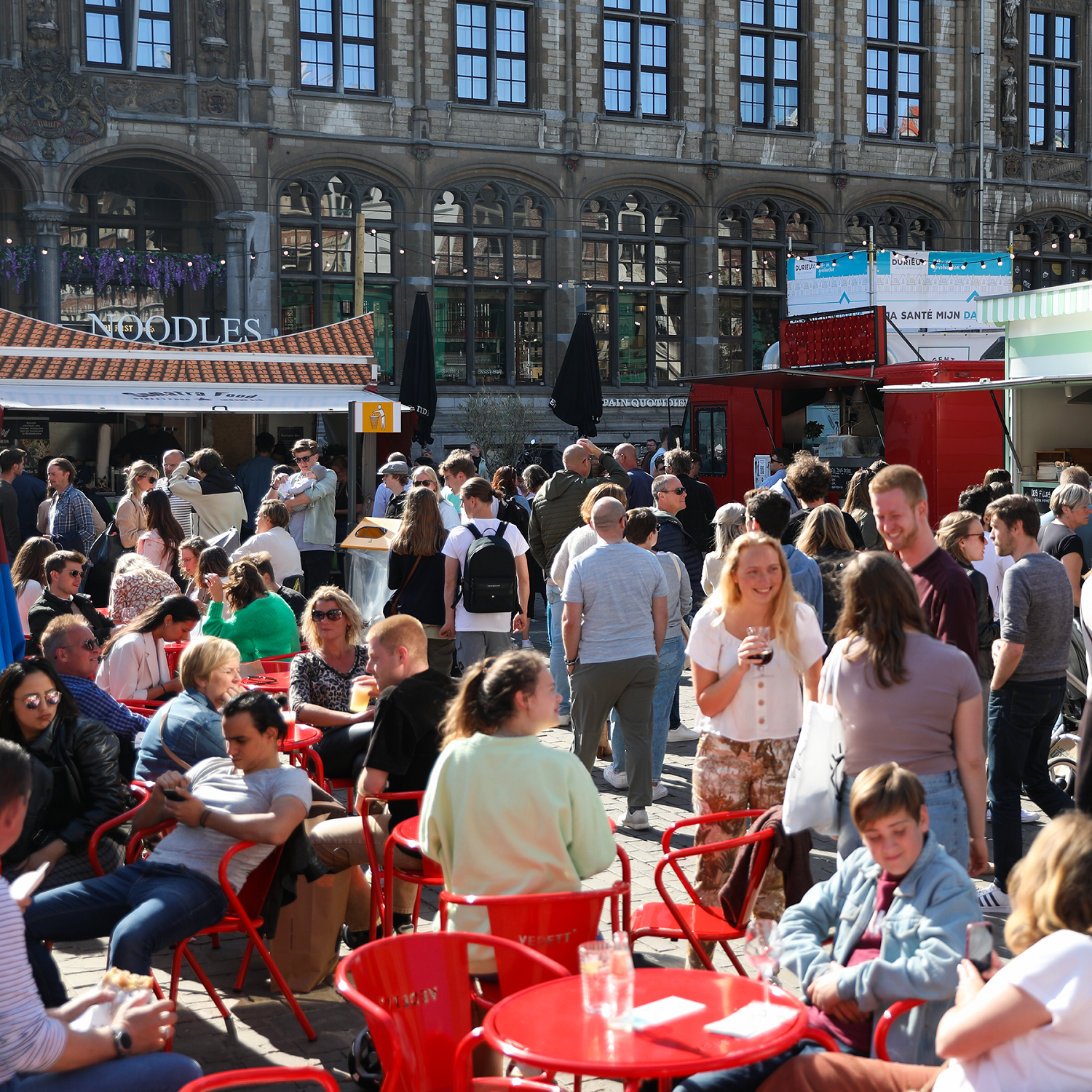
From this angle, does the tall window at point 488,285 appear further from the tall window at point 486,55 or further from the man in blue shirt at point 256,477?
the man in blue shirt at point 256,477

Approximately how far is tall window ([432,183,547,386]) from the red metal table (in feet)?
75.4

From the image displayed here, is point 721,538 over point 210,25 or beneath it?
beneath

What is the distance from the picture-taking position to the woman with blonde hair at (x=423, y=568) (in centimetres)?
797

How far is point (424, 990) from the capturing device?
320 centimetres

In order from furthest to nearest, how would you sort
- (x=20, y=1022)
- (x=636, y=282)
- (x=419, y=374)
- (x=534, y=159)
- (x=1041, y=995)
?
(x=636, y=282) → (x=534, y=159) → (x=419, y=374) → (x=20, y=1022) → (x=1041, y=995)

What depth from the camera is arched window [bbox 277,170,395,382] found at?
24.2 metres

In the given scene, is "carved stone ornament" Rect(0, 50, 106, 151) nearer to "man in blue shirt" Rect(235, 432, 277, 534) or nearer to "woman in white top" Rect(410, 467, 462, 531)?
"man in blue shirt" Rect(235, 432, 277, 534)

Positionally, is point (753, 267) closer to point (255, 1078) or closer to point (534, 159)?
point (534, 159)

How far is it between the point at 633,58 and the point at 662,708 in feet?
71.5

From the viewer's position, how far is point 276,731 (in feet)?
14.3

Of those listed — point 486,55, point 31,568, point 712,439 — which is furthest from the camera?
point 486,55

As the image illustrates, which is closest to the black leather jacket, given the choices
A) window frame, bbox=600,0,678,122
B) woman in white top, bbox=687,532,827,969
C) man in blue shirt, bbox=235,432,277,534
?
woman in white top, bbox=687,532,827,969

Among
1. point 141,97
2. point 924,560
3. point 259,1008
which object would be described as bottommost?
point 259,1008

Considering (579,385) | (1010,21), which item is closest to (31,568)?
(579,385)
